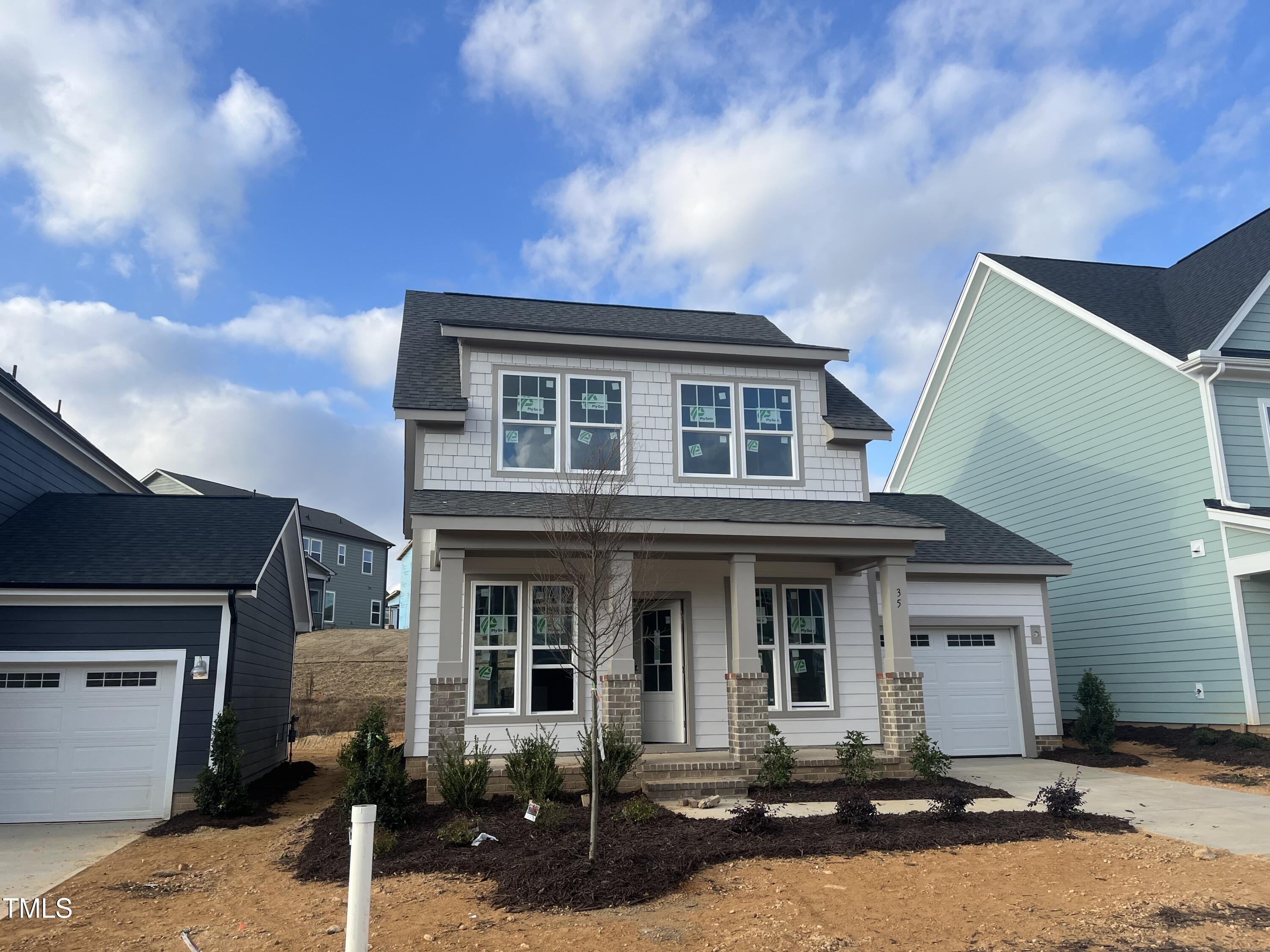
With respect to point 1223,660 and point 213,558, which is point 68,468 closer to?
point 213,558

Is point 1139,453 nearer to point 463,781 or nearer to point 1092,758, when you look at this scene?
point 1092,758

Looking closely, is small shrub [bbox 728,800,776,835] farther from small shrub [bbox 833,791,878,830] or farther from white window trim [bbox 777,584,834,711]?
white window trim [bbox 777,584,834,711]

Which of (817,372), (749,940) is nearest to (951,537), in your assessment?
(817,372)

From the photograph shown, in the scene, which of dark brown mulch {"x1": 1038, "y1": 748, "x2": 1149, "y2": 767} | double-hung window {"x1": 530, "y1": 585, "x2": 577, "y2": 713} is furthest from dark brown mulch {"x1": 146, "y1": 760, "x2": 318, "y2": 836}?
dark brown mulch {"x1": 1038, "y1": 748, "x2": 1149, "y2": 767}

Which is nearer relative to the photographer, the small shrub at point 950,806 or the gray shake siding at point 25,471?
the small shrub at point 950,806

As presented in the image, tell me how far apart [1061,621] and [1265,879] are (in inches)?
455

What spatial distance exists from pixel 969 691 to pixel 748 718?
16.9 ft

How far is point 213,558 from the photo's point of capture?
38.8ft

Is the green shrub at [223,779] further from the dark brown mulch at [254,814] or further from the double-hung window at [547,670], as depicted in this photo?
the double-hung window at [547,670]

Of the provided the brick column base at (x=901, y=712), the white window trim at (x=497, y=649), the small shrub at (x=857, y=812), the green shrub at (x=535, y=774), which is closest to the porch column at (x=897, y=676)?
the brick column base at (x=901, y=712)

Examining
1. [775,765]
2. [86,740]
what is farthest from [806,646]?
[86,740]

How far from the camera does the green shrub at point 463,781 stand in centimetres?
933

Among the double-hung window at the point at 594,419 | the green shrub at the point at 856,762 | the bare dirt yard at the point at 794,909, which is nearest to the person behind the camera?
the bare dirt yard at the point at 794,909

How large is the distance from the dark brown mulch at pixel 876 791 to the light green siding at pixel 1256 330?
9.41 meters
